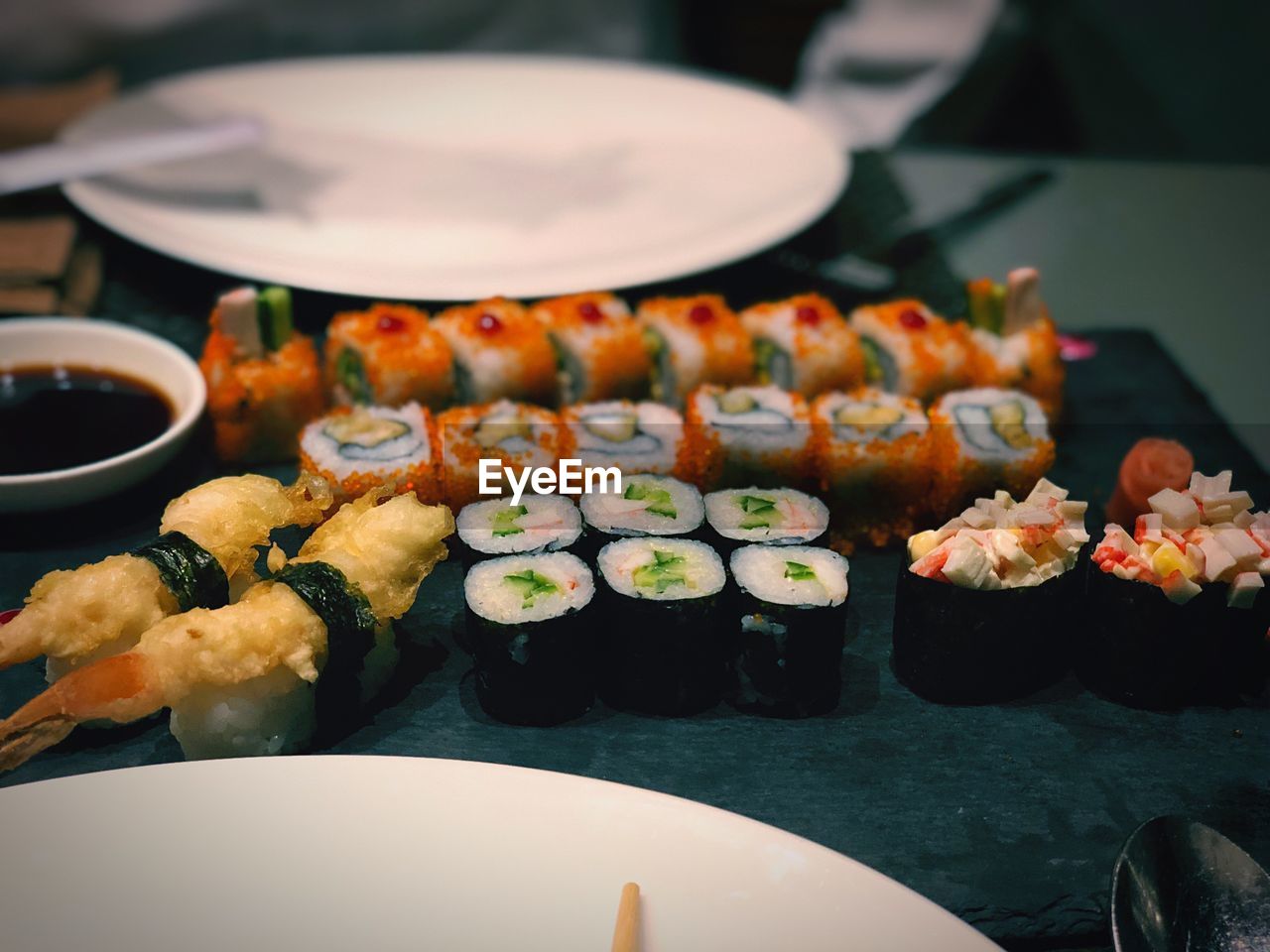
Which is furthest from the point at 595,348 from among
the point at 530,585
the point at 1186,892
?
the point at 1186,892

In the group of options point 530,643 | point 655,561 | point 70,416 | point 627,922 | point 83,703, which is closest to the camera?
point 627,922

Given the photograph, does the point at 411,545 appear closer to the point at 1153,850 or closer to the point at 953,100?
the point at 1153,850

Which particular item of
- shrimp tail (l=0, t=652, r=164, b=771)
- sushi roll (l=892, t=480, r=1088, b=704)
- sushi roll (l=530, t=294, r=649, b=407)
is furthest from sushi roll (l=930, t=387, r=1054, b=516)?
shrimp tail (l=0, t=652, r=164, b=771)

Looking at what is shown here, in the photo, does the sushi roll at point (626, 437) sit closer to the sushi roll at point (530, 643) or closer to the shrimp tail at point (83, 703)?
the sushi roll at point (530, 643)

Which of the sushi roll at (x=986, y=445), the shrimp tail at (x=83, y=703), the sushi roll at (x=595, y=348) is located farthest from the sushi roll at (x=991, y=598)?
the shrimp tail at (x=83, y=703)

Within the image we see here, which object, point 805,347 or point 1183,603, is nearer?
point 1183,603

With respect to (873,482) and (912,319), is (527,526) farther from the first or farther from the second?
→ (912,319)
